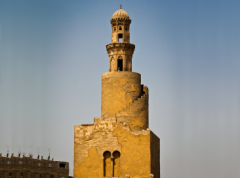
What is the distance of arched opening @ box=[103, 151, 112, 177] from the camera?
3750 centimetres

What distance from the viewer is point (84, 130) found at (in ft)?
127

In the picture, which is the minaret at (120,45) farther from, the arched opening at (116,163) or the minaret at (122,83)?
the arched opening at (116,163)

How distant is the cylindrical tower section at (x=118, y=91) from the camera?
130 feet

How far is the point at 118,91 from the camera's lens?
39938 mm

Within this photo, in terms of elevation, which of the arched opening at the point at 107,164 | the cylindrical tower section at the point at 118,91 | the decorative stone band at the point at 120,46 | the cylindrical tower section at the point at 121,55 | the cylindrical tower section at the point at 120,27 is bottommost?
the arched opening at the point at 107,164

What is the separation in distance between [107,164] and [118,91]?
24.2 feet

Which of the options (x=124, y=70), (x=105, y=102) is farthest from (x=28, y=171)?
(x=124, y=70)

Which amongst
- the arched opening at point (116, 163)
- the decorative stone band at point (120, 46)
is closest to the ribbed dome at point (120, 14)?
the decorative stone band at point (120, 46)

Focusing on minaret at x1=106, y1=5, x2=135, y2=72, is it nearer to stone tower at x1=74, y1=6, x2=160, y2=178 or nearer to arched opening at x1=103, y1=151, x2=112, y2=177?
stone tower at x1=74, y1=6, x2=160, y2=178

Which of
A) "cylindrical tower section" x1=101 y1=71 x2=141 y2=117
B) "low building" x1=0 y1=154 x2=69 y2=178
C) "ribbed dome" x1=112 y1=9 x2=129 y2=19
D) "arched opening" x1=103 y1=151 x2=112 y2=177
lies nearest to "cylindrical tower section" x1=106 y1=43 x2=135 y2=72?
"cylindrical tower section" x1=101 y1=71 x2=141 y2=117

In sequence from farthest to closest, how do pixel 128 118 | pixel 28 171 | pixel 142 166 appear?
1. pixel 28 171
2. pixel 128 118
3. pixel 142 166

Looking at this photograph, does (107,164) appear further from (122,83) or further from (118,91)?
(122,83)

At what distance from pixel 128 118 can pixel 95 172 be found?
614 cm

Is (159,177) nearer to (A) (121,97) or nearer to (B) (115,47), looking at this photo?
(A) (121,97)
